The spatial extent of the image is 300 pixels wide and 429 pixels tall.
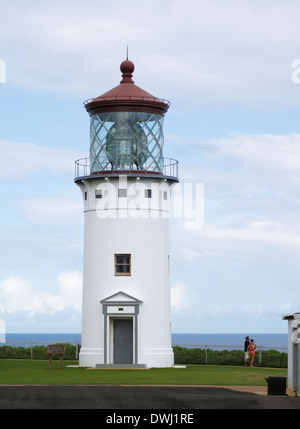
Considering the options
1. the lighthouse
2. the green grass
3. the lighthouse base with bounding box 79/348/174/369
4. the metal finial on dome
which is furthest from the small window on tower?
the metal finial on dome

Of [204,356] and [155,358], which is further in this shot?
[204,356]

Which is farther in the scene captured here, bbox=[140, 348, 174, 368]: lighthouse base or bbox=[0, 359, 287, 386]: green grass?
bbox=[140, 348, 174, 368]: lighthouse base

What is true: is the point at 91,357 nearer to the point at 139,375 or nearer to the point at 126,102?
the point at 139,375

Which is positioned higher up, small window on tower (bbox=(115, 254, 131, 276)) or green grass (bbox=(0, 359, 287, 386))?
small window on tower (bbox=(115, 254, 131, 276))

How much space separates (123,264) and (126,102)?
709 centimetres

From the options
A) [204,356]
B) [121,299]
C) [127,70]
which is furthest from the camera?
[204,356]

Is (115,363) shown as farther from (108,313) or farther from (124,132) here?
(124,132)

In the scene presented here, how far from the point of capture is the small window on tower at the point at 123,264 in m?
40.8

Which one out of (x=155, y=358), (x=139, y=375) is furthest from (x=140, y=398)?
(x=155, y=358)

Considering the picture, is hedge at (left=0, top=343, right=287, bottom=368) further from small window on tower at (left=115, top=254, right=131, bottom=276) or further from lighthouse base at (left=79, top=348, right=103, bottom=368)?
small window on tower at (left=115, top=254, right=131, bottom=276)

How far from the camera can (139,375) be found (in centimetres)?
3456

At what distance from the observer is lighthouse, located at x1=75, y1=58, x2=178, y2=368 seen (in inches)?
1604

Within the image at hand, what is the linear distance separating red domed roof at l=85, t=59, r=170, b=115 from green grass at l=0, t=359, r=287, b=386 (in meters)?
11.4
